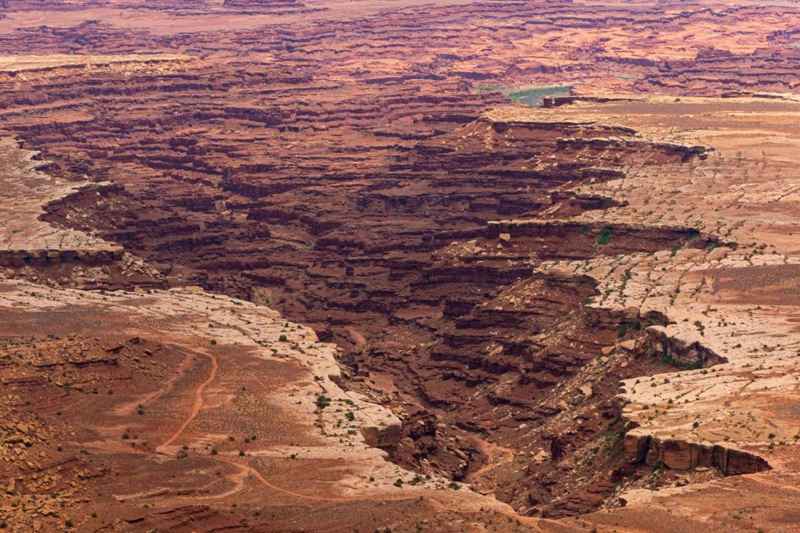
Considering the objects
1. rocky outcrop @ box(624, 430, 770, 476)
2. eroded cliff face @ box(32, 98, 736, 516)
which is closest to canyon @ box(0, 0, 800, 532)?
rocky outcrop @ box(624, 430, 770, 476)

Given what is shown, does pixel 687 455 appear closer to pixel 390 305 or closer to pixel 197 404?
pixel 197 404

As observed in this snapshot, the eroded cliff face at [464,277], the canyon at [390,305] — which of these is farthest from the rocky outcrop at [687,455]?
the eroded cliff face at [464,277]

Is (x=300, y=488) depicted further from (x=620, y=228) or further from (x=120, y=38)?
(x=120, y=38)

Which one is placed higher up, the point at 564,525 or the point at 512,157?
the point at 564,525

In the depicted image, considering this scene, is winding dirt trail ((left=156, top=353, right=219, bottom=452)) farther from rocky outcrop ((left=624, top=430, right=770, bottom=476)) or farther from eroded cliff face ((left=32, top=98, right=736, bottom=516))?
rocky outcrop ((left=624, top=430, right=770, bottom=476))

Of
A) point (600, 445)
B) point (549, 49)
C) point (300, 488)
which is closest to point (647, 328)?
point (600, 445)

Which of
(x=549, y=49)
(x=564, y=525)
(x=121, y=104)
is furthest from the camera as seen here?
(x=549, y=49)

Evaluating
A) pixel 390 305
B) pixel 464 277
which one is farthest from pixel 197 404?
pixel 390 305

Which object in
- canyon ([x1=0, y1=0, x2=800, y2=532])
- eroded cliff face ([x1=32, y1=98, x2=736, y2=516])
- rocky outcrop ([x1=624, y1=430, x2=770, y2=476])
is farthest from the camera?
eroded cliff face ([x1=32, y1=98, x2=736, y2=516])
